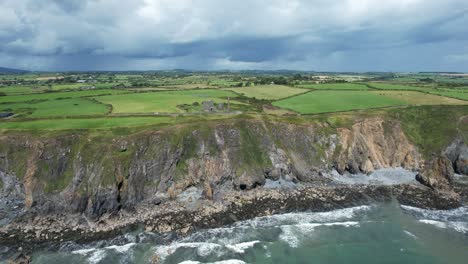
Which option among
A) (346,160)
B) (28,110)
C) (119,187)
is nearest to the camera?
(119,187)

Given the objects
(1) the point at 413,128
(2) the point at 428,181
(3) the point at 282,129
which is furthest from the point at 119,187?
(1) the point at 413,128

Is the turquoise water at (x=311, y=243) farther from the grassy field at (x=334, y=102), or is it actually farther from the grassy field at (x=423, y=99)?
the grassy field at (x=423, y=99)

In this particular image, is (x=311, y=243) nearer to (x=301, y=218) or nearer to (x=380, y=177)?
(x=301, y=218)

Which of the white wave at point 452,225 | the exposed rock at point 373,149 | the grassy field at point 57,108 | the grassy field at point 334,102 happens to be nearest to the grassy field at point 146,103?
the grassy field at point 57,108

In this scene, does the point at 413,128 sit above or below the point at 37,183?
above

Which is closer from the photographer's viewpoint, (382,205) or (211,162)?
(382,205)

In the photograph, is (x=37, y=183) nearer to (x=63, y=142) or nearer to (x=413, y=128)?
(x=63, y=142)

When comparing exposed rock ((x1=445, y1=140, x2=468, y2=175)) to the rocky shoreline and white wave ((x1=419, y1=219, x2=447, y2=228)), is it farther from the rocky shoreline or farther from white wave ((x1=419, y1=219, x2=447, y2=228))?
white wave ((x1=419, y1=219, x2=447, y2=228))
